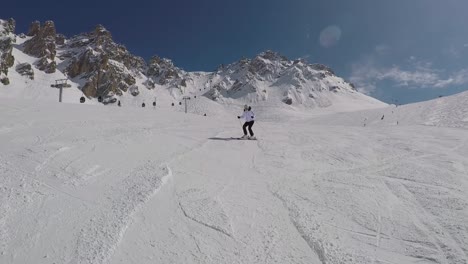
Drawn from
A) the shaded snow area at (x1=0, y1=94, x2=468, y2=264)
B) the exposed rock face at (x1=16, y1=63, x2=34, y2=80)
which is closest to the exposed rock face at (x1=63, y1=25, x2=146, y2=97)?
the exposed rock face at (x1=16, y1=63, x2=34, y2=80)

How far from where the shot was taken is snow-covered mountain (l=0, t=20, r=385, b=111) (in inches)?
4112

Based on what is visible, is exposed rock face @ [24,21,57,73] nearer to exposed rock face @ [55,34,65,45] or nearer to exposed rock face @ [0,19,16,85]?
exposed rock face @ [55,34,65,45]

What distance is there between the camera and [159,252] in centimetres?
415

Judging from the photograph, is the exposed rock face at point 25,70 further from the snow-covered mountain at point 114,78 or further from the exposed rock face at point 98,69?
the exposed rock face at point 98,69

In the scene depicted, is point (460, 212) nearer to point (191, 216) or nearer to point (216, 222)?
point (216, 222)

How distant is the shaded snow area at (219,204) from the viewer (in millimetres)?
4219

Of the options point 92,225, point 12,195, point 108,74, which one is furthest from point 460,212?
point 108,74

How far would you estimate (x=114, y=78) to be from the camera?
129 m

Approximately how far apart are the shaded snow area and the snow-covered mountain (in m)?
80.4

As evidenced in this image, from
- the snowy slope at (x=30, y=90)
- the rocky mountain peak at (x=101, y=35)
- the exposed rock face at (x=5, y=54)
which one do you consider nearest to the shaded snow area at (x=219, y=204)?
the snowy slope at (x=30, y=90)

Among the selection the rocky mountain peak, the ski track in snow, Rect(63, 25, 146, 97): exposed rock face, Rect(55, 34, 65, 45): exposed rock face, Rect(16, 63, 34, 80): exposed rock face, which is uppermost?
the rocky mountain peak

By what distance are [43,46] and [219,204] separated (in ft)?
479

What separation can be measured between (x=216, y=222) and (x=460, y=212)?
3946 millimetres

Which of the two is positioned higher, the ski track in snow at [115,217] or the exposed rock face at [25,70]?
the exposed rock face at [25,70]
